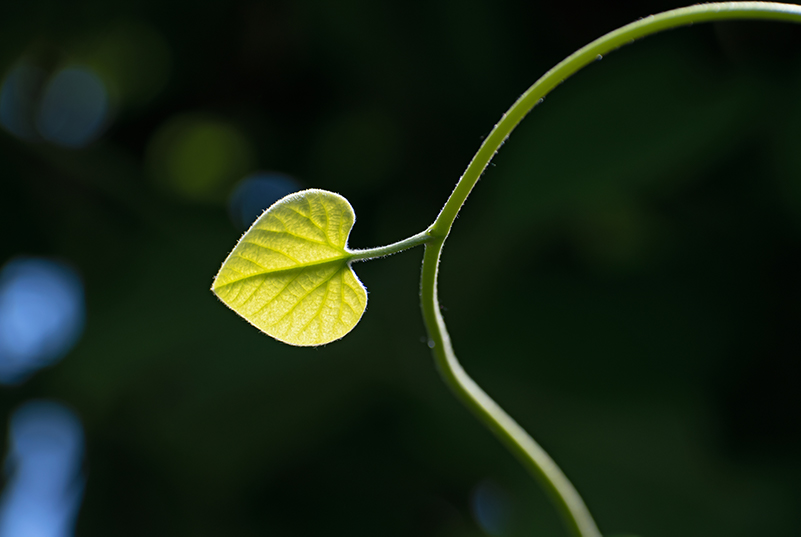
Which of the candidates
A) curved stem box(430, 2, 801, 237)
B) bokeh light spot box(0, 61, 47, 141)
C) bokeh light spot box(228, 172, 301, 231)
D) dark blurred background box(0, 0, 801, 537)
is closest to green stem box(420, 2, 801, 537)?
curved stem box(430, 2, 801, 237)

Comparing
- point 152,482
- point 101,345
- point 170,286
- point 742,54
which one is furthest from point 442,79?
point 152,482

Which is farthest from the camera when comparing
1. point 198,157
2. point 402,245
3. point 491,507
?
point 198,157

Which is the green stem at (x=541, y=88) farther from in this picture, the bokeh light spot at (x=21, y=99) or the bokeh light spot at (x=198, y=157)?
the bokeh light spot at (x=21, y=99)

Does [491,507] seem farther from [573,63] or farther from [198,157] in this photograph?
[573,63]

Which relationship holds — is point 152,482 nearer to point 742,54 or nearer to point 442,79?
point 442,79

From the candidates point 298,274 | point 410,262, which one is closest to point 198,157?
point 410,262

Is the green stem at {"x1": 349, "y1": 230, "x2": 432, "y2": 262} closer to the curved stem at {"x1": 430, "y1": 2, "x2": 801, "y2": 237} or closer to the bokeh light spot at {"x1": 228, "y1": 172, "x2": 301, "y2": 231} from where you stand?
the curved stem at {"x1": 430, "y1": 2, "x2": 801, "y2": 237}
